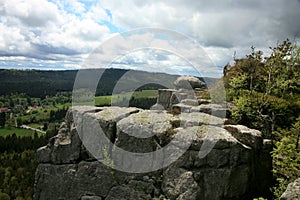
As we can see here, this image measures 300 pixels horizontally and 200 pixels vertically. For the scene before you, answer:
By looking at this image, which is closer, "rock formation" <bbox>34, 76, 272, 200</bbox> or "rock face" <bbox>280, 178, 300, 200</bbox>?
"rock face" <bbox>280, 178, 300, 200</bbox>

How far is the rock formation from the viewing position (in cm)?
1806

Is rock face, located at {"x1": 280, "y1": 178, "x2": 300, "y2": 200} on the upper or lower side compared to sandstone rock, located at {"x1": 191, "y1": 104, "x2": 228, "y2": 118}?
lower

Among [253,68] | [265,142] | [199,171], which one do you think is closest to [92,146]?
[199,171]

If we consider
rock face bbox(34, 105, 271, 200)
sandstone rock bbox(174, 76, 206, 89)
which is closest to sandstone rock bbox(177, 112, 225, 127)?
rock face bbox(34, 105, 271, 200)

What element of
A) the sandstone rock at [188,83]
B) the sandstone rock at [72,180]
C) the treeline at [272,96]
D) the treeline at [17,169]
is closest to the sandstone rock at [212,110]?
the treeline at [272,96]

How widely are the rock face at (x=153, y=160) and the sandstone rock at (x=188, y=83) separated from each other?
23.0 meters

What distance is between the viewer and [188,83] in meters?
45.4

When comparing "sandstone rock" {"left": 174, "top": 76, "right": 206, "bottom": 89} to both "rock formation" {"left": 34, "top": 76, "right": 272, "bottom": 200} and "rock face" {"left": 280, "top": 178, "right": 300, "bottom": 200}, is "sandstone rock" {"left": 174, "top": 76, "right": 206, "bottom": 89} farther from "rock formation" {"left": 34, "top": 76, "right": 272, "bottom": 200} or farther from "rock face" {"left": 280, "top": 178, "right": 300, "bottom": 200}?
"rock face" {"left": 280, "top": 178, "right": 300, "bottom": 200}

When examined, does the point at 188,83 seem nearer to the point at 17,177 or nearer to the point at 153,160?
the point at 153,160

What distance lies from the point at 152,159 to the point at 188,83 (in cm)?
2783

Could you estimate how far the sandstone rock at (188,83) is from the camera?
45438 mm

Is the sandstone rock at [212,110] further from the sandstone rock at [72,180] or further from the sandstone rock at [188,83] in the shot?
the sandstone rock at [188,83]

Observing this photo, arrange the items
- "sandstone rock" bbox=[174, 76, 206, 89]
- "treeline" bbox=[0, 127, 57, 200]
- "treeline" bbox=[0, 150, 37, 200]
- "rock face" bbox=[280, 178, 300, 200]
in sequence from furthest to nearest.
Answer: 1. "treeline" bbox=[0, 127, 57, 200]
2. "treeline" bbox=[0, 150, 37, 200]
3. "sandstone rock" bbox=[174, 76, 206, 89]
4. "rock face" bbox=[280, 178, 300, 200]

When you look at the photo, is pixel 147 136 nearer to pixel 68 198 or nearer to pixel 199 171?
pixel 199 171
